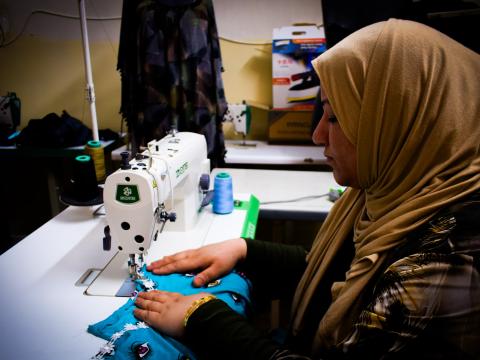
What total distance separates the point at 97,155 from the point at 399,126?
1.27m

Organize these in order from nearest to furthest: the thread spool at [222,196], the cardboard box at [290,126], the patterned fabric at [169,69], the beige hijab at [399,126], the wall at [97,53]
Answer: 1. the beige hijab at [399,126]
2. the thread spool at [222,196]
3. the patterned fabric at [169,69]
4. the cardboard box at [290,126]
5. the wall at [97,53]

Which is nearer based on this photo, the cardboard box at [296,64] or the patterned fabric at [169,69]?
the patterned fabric at [169,69]

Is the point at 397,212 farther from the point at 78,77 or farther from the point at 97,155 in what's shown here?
the point at 78,77

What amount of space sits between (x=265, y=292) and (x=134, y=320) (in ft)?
1.40

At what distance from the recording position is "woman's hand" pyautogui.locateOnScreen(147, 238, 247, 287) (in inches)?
40.6

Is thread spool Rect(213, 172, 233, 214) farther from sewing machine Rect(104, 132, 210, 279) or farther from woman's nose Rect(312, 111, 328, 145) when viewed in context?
woman's nose Rect(312, 111, 328, 145)

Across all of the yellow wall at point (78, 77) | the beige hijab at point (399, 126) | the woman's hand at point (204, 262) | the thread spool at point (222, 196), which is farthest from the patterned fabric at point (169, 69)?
the beige hijab at point (399, 126)

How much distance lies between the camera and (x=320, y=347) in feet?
2.57

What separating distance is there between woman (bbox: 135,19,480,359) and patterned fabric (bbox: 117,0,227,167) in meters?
1.44

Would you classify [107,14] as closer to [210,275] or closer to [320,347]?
[210,275]

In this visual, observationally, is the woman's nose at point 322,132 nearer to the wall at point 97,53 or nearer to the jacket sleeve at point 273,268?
the jacket sleeve at point 273,268

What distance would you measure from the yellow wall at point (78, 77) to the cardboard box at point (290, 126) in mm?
253

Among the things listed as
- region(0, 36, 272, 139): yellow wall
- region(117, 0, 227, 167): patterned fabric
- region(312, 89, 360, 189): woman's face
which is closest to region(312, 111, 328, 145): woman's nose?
region(312, 89, 360, 189): woman's face

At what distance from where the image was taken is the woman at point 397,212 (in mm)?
552
